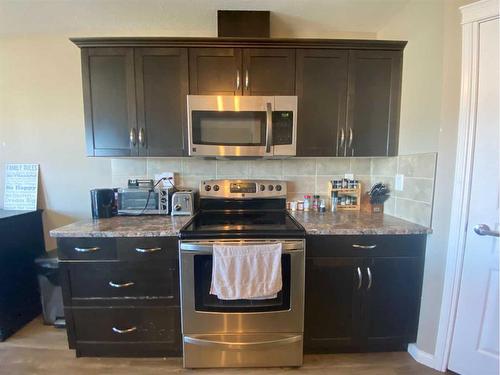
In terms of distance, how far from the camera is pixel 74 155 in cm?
223

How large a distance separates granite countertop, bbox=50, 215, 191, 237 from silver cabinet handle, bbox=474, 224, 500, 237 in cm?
179

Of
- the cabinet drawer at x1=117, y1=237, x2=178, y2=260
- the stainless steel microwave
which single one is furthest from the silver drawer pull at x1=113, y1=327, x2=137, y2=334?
the stainless steel microwave

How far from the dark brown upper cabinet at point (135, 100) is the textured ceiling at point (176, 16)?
32cm

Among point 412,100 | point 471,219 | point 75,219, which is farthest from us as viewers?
point 75,219

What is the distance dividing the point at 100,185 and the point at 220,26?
1764mm

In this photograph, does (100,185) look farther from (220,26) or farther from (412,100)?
(412,100)

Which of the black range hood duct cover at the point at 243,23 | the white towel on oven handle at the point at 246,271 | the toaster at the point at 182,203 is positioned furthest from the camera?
the toaster at the point at 182,203

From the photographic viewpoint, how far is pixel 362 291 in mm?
1606

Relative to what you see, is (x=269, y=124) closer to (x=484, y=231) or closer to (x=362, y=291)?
(x=362, y=291)

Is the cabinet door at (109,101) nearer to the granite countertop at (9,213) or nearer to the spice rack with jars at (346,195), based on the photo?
the granite countertop at (9,213)

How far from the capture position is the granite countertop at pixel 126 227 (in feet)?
4.96

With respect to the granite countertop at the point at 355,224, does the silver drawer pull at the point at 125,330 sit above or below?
below

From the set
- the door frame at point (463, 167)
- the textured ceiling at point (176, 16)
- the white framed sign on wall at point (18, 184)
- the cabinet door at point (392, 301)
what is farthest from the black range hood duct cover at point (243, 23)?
the white framed sign on wall at point (18, 184)

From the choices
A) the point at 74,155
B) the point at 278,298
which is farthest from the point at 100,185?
the point at 278,298
